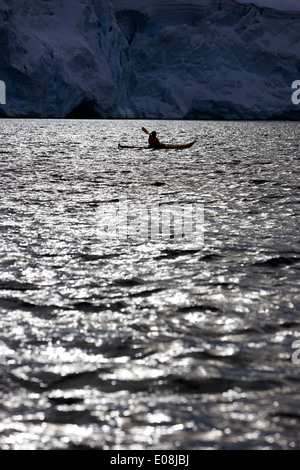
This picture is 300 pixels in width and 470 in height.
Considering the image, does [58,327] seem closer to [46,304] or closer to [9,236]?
[46,304]

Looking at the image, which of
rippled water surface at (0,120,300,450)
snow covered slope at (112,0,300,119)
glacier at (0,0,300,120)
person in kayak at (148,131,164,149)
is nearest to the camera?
rippled water surface at (0,120,300,450)

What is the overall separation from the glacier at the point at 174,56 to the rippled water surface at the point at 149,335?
8918cm

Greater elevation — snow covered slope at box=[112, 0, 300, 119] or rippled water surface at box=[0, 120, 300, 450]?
snow covered slope at box=[112, 0, 300, 119]

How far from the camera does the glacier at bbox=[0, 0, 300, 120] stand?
98169mm

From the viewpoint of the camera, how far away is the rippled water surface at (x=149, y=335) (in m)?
3.83

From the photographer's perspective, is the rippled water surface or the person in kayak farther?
the person in kayak

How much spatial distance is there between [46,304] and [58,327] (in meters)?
0.78

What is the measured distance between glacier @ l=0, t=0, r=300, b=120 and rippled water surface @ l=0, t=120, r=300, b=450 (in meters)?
89.2

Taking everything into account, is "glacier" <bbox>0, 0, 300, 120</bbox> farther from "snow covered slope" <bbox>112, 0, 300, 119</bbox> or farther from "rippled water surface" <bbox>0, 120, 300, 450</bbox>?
"rippled water surface" <bbox>0, 120, 300, 450</bbox>

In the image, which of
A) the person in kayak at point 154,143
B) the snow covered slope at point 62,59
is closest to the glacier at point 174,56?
the snow covered slope at point 62,59

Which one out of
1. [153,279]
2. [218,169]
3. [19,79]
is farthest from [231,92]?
[153,279]

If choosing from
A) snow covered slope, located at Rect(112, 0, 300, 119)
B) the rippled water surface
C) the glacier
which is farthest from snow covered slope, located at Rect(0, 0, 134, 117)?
the rippled water surface

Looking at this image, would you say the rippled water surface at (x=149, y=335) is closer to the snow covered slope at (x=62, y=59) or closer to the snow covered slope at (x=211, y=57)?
the snow covered slope at (x=62, y=59)
